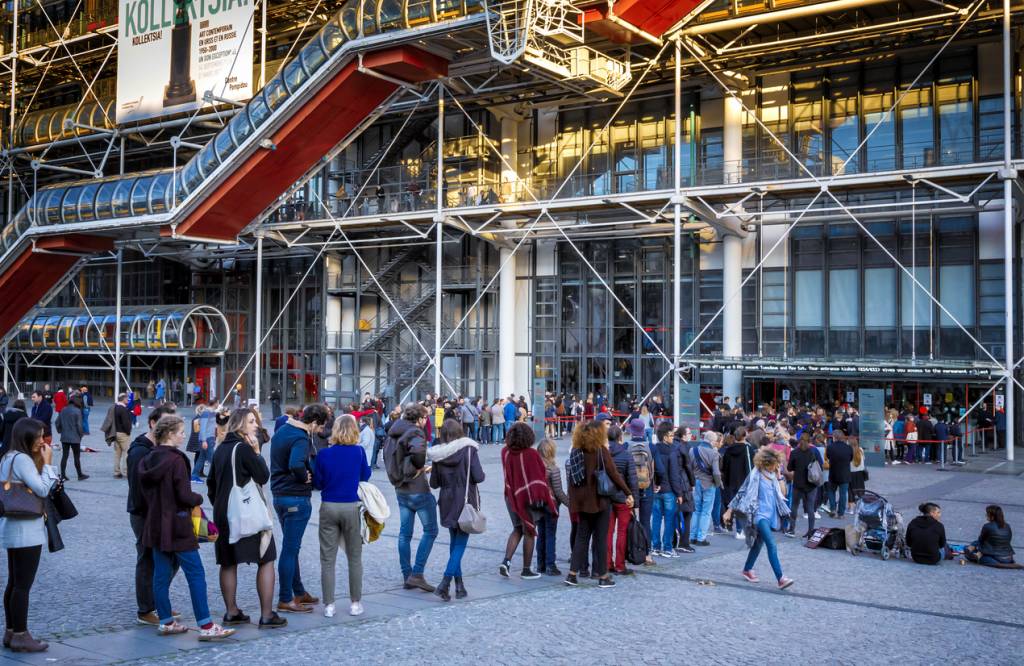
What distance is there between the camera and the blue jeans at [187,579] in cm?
701

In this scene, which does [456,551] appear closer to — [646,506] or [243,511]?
[243,511]

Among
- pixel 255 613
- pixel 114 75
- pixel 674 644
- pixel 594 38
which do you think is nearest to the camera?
pixel 674 644

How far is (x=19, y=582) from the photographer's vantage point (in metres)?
6.70

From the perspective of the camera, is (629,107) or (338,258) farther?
(338,258)

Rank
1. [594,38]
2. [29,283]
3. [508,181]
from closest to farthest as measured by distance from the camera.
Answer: [594,38], [508,181], [29,283]

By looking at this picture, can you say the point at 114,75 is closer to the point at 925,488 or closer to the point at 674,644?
the point at 925,488

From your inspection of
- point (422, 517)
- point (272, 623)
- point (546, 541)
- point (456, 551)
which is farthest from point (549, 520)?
point (272, 623)

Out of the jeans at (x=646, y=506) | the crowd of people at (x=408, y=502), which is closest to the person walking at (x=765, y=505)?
the crowd of people at (x=408, y=502)

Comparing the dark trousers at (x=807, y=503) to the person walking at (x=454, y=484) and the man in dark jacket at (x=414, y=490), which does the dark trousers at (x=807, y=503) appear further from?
the man in dark jacket at (x=414, y=490)

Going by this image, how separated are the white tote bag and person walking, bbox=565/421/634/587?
2999mm

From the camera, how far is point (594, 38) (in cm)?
2414

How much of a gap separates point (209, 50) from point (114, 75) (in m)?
9.16

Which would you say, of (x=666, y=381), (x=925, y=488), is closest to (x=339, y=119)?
(x=666, y=381)

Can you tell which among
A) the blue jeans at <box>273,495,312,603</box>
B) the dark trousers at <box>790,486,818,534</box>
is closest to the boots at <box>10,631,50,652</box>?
the blue jeans at <box>273,495,312,603</box>
